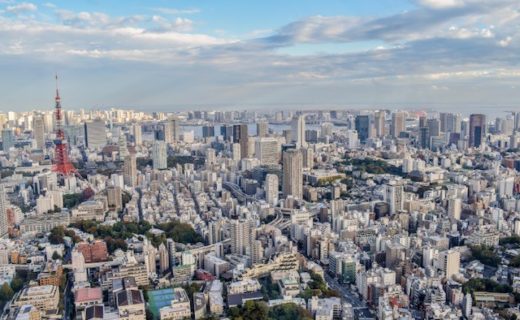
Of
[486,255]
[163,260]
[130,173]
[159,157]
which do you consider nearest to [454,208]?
[486,255]

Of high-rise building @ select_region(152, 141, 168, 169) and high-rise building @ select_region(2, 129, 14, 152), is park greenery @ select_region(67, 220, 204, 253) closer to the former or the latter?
high-rise building @ select_region(152, 141, 168, 169)

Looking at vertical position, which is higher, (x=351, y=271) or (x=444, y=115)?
(x=444, y=115)

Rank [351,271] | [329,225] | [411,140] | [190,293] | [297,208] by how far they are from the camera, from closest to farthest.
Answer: [190,293] → [351,271] → [329,225] → [297,208] → [411,140]

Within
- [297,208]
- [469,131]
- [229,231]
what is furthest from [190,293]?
[469,131]

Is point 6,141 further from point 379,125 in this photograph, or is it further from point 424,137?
point 424,137

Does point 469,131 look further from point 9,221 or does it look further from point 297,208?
point 9,221

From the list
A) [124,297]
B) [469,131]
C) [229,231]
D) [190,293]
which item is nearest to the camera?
[124,297]

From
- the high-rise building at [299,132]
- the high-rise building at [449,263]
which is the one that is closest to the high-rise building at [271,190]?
the high-rise building at [449,263]
